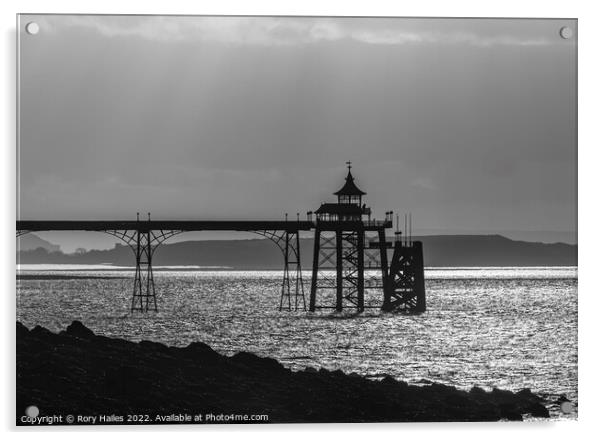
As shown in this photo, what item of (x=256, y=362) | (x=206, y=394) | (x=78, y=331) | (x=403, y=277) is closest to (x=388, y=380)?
(x=256, y=362)

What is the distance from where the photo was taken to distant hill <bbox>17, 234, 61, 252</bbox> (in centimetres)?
1859

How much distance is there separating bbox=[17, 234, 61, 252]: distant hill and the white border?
6.04 ft

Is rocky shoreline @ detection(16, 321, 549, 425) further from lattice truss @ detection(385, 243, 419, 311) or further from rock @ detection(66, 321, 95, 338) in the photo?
lattice truss @ detection(385, 243, 419, 311)

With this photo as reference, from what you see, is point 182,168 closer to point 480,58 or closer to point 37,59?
point 37,59

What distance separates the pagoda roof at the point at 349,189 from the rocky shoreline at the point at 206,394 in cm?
465

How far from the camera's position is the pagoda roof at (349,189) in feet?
68.5

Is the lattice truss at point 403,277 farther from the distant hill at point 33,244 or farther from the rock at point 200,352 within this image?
the rock at point 200,352

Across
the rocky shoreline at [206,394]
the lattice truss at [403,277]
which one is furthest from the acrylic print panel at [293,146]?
the lattice truss at [403,277]

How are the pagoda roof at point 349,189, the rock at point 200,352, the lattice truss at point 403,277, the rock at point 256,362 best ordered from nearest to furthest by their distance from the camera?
1. the rock at point 256,362
2. the rock at point 200,352
3. the pagoda roof at point 349,189
4. the lattice truss at point 403,277

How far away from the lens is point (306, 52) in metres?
18.0

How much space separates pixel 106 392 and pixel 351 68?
321 inches

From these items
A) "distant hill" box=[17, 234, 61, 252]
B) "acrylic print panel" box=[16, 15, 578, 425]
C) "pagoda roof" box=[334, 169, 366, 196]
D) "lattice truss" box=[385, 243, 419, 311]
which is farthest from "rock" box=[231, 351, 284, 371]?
"lattice truss" box=[385, 243, 419, 311]
